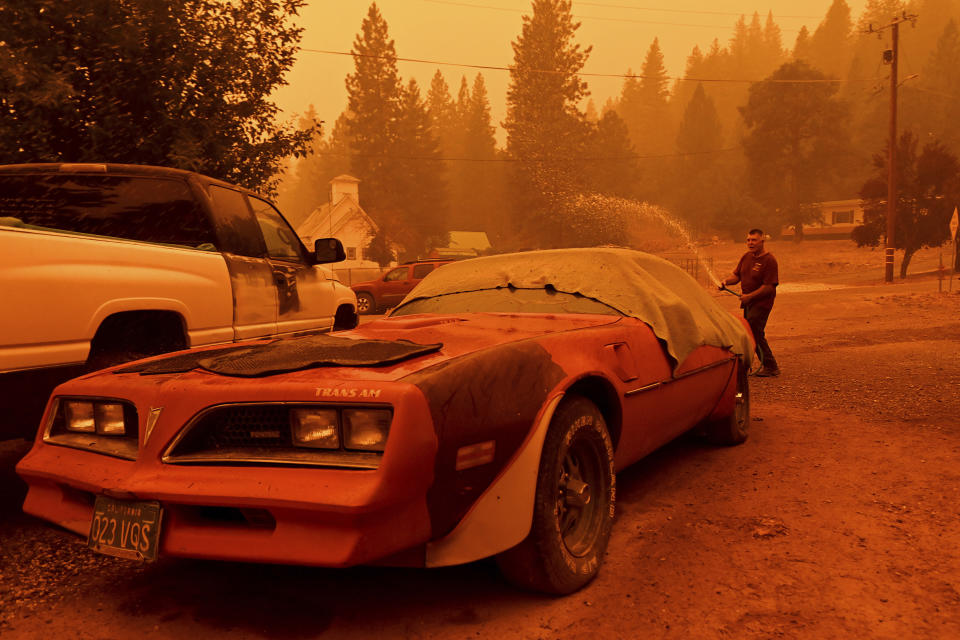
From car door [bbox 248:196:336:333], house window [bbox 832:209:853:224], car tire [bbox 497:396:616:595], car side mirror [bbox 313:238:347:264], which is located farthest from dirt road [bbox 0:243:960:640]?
house window [bbox 832:209:853:224]

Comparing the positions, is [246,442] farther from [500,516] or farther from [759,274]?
[759,274]

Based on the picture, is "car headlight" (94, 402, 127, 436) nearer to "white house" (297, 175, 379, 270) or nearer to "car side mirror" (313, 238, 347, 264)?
"car side mirror" (313, 238, 347, 264)

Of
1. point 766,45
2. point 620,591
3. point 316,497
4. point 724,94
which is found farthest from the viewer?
point 766,45

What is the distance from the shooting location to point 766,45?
121 m

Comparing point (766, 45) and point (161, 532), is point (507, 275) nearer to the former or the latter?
point (161, 532)

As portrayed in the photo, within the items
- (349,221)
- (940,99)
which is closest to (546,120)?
(349,221)

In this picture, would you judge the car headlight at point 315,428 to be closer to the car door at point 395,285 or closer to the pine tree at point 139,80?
the pine tree at point 139,80

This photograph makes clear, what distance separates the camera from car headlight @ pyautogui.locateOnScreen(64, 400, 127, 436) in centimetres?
249

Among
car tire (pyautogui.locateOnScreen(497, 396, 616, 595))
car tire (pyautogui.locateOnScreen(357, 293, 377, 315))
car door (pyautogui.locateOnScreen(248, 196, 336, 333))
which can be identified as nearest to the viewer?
car tire (pyautogui.locateOnScreen(497, 396, 616, 595))

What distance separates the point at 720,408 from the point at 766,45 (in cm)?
13619

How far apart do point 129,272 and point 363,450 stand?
2.46 metres

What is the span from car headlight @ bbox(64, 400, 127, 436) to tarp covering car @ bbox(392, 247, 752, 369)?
1.97 m

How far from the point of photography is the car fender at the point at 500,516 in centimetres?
220

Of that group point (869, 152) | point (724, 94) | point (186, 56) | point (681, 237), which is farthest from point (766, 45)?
point (186, 56)
